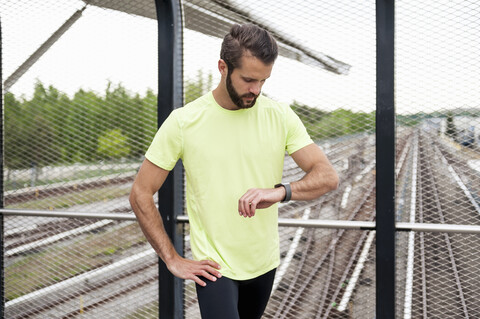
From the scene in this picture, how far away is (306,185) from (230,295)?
56 cm

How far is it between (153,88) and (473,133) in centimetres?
198

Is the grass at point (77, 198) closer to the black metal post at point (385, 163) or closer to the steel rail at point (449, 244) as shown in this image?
the black metal post at point (385, 163)

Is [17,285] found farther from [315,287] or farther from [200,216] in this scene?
[315,287]

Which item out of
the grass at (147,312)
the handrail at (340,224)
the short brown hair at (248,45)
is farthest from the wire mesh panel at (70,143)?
the short brown hair at (248,45)

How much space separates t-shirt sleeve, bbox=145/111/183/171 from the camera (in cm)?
191

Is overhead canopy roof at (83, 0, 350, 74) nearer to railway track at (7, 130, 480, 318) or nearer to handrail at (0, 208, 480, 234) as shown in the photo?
railway track at (7, 130, 480, 318)

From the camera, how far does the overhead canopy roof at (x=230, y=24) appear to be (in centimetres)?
267

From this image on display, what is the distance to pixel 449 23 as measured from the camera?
2395mm

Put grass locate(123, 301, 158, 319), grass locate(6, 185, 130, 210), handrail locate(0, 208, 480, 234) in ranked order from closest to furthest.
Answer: handrail locate(0, 208, 480, 234), grass locate(123, 301, 158, 319), grass locate(6, 185, 130, 210)

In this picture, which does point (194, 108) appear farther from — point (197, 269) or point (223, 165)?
point (197, 269)

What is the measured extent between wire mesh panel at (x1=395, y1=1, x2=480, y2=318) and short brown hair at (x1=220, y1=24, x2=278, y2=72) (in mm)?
1059

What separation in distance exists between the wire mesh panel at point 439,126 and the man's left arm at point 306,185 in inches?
32.0

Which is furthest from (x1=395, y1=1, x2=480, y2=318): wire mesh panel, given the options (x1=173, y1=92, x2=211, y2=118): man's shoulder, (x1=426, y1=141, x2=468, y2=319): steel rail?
(x1=173, y1=92, x2=211, y2=118): man's shoulder

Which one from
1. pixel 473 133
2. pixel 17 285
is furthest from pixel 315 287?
pixel 17 285
